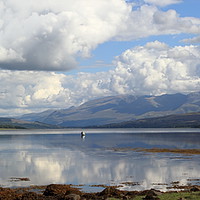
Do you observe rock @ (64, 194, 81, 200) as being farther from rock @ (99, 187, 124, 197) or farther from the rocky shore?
rock @ (99, 187, 124, 197)

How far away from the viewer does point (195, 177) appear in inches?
2499

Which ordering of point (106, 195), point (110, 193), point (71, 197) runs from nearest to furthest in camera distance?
point (71, 197)
point (106, 195)
point (110, 193)

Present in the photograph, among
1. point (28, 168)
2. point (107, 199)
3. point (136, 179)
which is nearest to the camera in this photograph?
point (107, 199)

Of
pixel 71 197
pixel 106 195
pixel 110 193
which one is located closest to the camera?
pixel 71 197

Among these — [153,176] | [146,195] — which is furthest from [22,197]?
[153,176]

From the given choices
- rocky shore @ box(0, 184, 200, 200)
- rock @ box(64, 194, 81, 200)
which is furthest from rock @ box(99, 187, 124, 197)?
rock @ box(64, 194, 81, 200)

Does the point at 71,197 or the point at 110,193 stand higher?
the point at 71,197

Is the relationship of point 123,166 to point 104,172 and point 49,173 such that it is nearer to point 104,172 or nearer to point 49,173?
point 104,172

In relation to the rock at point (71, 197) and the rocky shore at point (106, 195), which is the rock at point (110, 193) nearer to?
the rocky shore at point (106, 195)

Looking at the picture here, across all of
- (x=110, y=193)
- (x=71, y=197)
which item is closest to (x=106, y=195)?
(x=110, y=193)

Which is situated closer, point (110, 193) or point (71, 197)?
point (71, 197)

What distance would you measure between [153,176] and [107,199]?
84.9ft

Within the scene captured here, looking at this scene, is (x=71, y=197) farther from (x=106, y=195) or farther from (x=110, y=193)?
(x=110, y=193)

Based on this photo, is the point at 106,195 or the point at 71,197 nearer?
the point at 71,197
